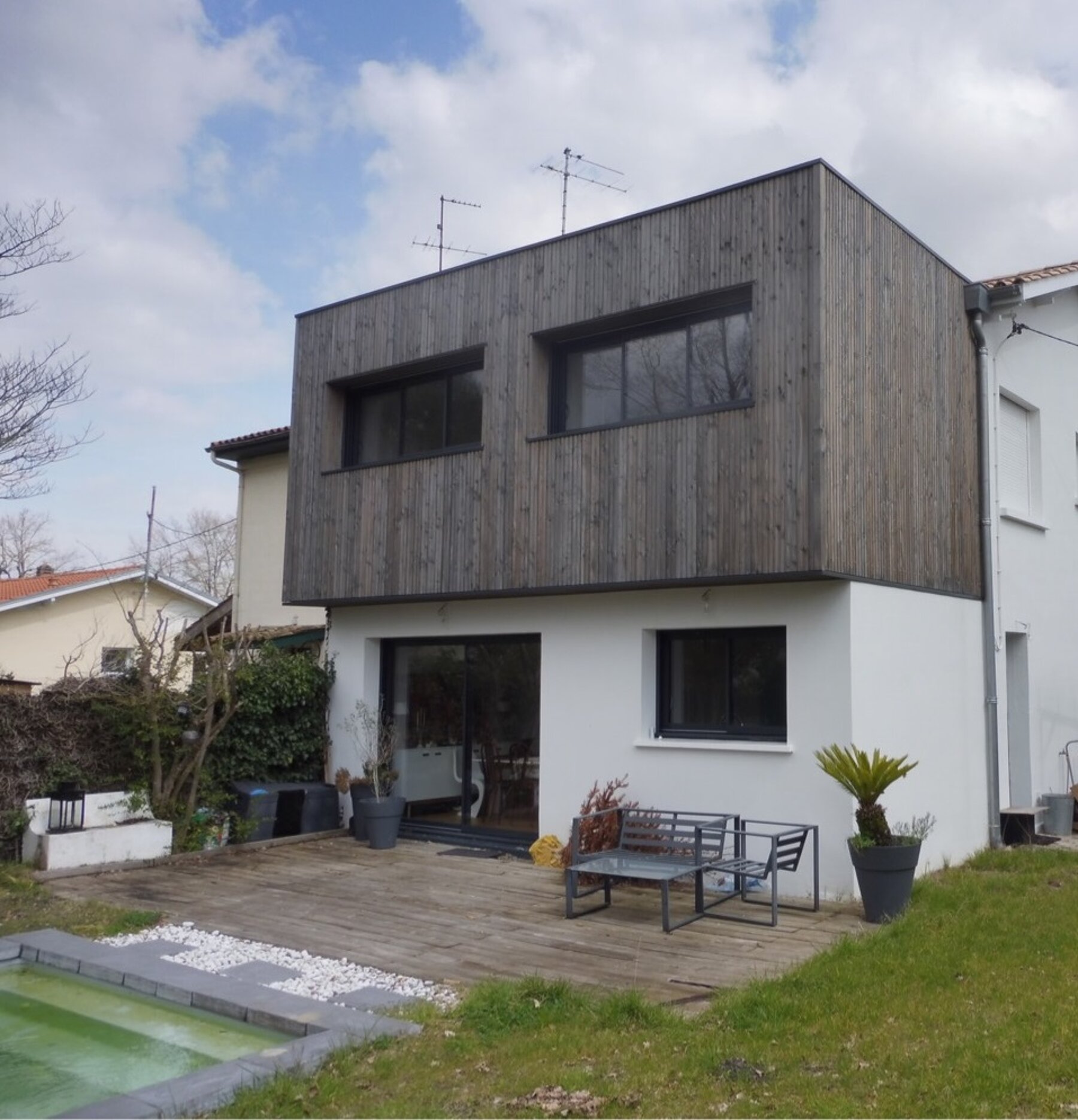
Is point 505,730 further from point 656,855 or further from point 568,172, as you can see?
point 568,172

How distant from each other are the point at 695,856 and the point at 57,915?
519 cm

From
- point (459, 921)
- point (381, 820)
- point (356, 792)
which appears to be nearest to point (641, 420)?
point (459, 921)

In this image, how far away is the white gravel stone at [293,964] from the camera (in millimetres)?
6762

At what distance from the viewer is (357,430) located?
14289mm

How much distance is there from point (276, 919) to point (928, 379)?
828cm

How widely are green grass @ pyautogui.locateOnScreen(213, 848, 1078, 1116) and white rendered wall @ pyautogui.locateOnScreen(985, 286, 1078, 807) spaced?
625cm

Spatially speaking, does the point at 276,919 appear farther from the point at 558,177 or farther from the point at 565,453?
the point at 558,177

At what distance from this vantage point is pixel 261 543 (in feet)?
62.7

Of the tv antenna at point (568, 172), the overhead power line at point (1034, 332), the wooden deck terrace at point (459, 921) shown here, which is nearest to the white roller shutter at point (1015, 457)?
the overhead power line at point (1034, 332)

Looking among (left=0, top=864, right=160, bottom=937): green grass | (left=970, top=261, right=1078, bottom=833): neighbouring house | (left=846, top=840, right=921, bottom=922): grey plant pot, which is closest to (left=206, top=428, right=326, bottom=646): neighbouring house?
(left=0, top=864, right=160, bottom=937): green grass

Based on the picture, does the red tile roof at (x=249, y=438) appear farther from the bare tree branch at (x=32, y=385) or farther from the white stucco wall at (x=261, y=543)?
the bare tree branch at (x=32, y=385)

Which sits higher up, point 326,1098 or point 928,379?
point 928,379

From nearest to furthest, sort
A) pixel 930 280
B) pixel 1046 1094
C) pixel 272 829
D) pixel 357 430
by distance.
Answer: pixel 1046 1094, pixel 930 280, pixel 272 829, pixel 357 430

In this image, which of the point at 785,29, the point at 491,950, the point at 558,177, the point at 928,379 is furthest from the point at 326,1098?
the point at 558,177
